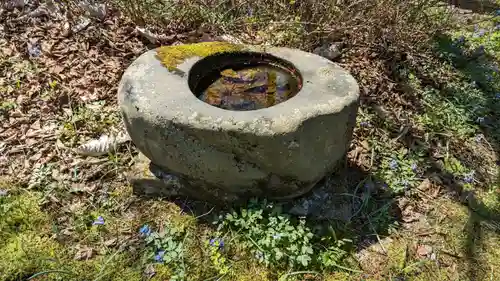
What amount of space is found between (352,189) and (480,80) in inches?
102

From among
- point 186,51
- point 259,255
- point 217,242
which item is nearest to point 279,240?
point 259,255

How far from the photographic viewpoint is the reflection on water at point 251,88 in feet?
9.31

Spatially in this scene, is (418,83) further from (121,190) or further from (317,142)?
(121,190)

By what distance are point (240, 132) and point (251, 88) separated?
663mm

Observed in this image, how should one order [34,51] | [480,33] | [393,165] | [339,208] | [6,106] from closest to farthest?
[339,208] → [393,165] → [6,106] → [34,51] → [480,33]

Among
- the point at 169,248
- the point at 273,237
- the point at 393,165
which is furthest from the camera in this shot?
the point at 393,165

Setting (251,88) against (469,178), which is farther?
(469,178)

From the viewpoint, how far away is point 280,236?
2650 mm

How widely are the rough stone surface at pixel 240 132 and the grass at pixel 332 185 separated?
0.96ft

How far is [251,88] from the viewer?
2.94m

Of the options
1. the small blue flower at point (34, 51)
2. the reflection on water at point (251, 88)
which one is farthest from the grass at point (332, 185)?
the reflection on water at point (251, 88)

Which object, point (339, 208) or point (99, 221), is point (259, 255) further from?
point (99, 221)

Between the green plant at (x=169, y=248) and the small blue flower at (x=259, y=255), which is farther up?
the small blue flower at (x=259, y=255)

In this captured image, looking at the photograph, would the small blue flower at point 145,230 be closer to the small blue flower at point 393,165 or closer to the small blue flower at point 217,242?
the small blue flower at point 217,242
